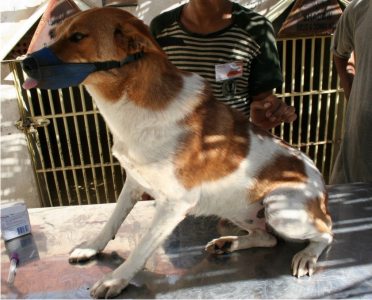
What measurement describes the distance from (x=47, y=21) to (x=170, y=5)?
4.34ft

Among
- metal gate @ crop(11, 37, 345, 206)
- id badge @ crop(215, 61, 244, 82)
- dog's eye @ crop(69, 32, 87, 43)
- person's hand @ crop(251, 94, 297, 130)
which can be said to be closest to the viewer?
dog's eye @ crop(69, 32, 87, 43)

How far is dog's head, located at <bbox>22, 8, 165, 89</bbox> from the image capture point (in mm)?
1325

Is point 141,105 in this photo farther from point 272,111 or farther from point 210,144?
point 272,111

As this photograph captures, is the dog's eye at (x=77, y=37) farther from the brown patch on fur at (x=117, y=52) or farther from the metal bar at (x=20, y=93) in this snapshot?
the metal bar at (x=20, y=93)

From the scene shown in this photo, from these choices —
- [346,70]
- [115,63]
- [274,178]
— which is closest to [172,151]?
[115,63]

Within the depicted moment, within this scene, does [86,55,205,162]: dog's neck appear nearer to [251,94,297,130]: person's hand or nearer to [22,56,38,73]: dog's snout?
[22,56,38,73]: dog's snout

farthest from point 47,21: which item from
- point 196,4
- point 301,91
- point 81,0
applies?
point 301,91

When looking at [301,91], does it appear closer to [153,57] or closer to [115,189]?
[115,189]

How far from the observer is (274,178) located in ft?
5.64

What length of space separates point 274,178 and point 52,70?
1.05 meters

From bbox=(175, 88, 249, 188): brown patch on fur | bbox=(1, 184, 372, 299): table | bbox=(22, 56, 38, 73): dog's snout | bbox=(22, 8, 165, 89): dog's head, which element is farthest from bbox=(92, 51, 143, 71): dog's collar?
bbox=(1, 184, 372, 299): table

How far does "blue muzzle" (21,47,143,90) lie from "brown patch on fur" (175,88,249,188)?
447 mm

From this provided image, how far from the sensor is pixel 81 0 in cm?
392

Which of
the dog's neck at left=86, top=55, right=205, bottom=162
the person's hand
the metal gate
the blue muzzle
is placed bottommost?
the metal gate
